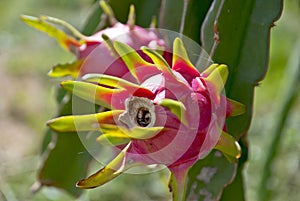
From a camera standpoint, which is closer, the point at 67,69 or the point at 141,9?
the point at 67,69

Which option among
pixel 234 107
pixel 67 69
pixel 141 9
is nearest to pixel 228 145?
pixel 234 107

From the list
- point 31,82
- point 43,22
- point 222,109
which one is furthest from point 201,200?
point 31,82

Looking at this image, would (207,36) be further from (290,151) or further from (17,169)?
(17,169)

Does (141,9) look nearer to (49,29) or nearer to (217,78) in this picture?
(49,29)

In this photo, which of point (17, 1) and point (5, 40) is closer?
point (5, 40)

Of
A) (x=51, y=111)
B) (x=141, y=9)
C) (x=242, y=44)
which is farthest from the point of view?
(x=51, y=111)

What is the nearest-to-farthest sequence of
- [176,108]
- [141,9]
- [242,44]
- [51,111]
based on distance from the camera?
[176,108] → [242,44] → [141,9] → [51,111]

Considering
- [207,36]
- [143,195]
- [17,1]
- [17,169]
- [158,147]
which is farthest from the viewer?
[17,1]
